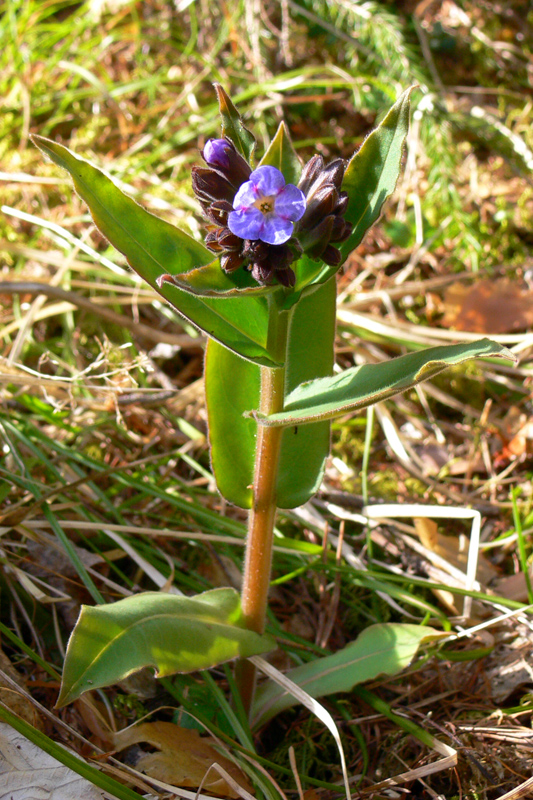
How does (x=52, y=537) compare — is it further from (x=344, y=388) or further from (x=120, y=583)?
(x=344, y=388)

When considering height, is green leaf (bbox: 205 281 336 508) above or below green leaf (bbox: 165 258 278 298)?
below

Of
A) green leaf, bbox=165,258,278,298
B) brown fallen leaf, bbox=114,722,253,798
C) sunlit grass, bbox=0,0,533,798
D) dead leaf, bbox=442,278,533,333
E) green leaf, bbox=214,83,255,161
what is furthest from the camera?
dead leaf, bbox=442,278,533,333

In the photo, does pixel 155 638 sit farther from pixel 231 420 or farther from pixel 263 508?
pixel 231 420

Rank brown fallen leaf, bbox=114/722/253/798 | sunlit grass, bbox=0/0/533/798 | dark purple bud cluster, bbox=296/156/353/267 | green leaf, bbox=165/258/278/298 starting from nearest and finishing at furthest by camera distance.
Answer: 1. green leaf, bbox=165/258/278/298
2. dark purple bud cluster, bbox=296/156/353/267
3. brown fallen leaf, bbox=114/722/253/798
4. sunlit grass, bbox=0/0/533/798

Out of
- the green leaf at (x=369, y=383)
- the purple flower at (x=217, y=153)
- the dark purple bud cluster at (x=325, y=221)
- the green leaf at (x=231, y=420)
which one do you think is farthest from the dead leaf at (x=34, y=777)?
the purple flower at (x=217, y=153)

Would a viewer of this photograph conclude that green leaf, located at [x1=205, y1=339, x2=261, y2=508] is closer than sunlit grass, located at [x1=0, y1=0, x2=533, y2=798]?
Yes

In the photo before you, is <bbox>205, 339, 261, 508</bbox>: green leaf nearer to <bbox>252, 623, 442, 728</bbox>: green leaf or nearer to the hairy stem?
the hairy stem

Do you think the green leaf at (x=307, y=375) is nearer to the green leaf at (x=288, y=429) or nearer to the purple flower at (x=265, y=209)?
the green leaf at (x=288, y=429)

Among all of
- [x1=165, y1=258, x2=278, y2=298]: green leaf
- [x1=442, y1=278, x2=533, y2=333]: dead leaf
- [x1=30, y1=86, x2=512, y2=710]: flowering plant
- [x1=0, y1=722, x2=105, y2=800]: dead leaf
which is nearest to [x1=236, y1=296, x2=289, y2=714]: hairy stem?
[x1=30, y1=86, x2=512, y2=710]: flowering plant

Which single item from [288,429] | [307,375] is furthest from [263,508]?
[307,375]
